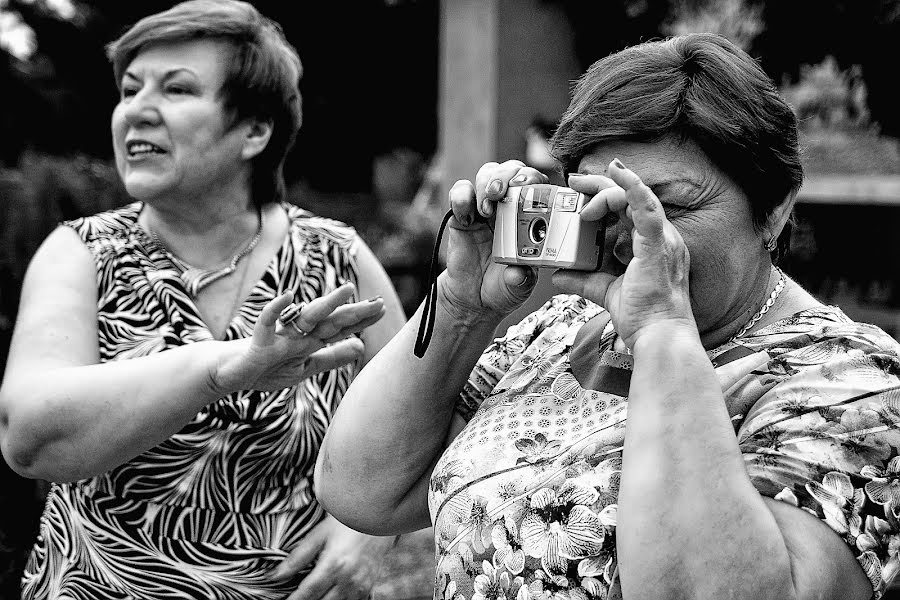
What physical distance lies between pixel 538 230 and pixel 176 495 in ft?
3.80

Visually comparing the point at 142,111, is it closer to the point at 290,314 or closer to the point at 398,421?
the point at 290,314

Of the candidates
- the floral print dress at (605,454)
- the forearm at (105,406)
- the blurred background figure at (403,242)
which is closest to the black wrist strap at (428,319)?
the floral print dress at (605,454)

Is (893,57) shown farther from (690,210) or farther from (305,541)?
(305,541)

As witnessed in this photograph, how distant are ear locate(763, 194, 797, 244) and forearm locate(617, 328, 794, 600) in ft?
1.21

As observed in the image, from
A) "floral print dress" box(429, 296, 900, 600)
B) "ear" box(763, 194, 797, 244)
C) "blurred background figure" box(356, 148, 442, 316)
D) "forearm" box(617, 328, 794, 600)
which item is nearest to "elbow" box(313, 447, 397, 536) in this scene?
"floral print dress" box(429, 296, 900, 600)

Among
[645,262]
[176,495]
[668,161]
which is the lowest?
[176,495]

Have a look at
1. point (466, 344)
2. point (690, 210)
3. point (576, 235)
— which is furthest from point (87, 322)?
point (690, 210)

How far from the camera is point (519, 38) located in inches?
215

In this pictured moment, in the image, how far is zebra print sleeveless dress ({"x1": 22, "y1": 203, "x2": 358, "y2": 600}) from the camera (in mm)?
2312

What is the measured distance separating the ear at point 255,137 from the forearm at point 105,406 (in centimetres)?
68

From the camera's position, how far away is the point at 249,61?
262cm

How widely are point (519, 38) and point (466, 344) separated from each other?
3854 mm

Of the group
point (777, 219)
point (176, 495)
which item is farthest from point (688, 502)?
point (176, 495)

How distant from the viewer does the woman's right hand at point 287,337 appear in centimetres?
207
